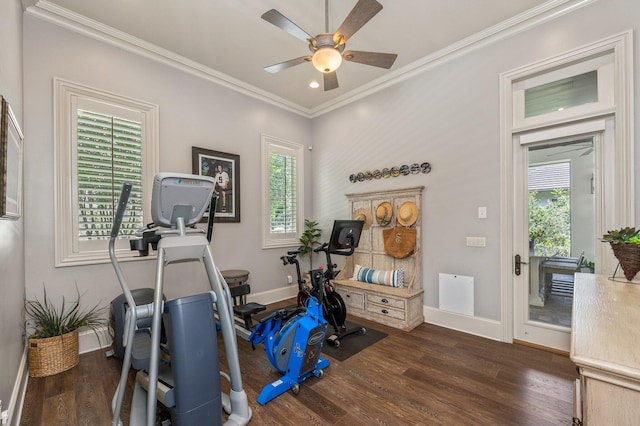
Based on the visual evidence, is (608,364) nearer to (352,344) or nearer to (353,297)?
(352,344)

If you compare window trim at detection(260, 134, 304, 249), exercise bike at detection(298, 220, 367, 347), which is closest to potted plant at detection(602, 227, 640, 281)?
exercise bike at detection(298, 220, 367, 347)

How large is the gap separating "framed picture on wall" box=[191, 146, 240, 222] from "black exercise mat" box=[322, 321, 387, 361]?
7.21ft

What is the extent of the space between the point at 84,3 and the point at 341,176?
3729 millimetres

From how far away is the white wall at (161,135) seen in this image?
271 centimetres

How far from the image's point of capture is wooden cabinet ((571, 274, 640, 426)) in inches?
28.7

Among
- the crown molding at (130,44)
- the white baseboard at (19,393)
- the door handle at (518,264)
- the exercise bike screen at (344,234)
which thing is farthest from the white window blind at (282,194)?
the door handle at (518,264)

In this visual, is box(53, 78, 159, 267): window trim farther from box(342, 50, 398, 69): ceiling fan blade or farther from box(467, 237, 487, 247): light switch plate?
box(467, 237, 487, 247): light switch plate

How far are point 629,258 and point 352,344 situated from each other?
2397mm

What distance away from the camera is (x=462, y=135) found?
11.4ft

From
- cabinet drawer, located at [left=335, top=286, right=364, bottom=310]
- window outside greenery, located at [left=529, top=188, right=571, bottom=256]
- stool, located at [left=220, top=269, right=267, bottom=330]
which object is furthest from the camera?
cabinet drawer, located at [left=335, top=286, right=364, bottom=310]

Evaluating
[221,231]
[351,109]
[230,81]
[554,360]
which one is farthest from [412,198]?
[230,81]

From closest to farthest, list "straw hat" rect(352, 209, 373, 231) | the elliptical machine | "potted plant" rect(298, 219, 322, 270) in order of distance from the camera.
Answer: the elliptical machine < "straw hat" rect(352, 209, 373, 231) < "potted plant" rect(298, 219, 322, 270)

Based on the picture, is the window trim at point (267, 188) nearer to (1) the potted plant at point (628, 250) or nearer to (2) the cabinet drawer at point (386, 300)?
(2) the cabinet drawer at point (386, 300)

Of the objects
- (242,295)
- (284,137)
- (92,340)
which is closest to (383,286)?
(242,295)
